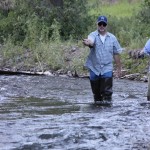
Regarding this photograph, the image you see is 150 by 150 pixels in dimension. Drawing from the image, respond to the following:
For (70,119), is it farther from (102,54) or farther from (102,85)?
(102,54)

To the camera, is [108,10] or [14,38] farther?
[108,10]

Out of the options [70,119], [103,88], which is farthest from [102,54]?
[70,119]

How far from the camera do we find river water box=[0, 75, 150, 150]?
8.22 metres

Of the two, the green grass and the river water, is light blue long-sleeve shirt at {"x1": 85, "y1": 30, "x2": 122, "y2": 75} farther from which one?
the green grass

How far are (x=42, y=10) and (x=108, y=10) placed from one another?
19327 millimetres

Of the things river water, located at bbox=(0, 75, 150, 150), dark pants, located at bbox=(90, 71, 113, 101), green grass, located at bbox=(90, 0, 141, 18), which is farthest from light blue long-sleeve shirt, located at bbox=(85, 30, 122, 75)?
green grass, located at bbox=(90, 0, 141, 18)

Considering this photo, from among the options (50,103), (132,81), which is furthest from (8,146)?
(132,81)

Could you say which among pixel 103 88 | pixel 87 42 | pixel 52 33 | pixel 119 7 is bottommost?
pixel 103 88

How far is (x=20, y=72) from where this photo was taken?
2109cm

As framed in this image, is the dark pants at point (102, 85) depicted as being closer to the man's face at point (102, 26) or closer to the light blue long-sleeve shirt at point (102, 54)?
the light blue long-sleeve shirt at point (102, 54)

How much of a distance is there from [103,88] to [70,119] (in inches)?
79.3

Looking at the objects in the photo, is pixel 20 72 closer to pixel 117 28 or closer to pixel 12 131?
pixel 117 28

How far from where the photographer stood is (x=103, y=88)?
12.1 meters

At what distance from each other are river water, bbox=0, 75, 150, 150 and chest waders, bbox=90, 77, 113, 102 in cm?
26
